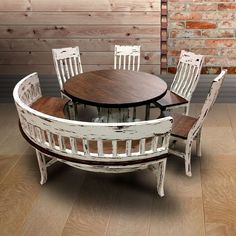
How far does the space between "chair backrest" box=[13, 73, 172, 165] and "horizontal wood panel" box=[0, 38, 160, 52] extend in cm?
179

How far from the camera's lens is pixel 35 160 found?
9.92 ft

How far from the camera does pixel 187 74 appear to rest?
3379mm

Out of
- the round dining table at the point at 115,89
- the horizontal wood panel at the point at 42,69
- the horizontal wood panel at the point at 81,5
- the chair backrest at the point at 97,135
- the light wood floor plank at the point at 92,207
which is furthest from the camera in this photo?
the horizontal wood panel at the point at 42,69

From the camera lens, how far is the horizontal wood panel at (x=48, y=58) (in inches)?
160

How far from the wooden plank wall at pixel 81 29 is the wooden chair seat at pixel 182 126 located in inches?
54.5

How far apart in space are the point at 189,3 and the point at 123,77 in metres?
1.33

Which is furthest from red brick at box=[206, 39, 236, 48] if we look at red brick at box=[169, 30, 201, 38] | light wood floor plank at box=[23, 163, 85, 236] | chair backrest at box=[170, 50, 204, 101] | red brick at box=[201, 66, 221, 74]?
light wood floor plank at box=[23, 163, 85, 236]

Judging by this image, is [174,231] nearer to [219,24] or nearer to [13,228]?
[13,228]

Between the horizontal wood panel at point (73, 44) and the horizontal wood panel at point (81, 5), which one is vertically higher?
the horizontal wood panel at point (81, 5)

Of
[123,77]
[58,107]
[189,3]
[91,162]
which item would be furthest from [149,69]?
[91,162]

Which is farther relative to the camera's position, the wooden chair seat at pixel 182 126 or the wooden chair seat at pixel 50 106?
the wooden chair seat at pixel 50 106

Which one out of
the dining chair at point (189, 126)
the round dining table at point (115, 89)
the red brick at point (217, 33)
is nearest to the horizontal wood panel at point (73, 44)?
the red brick at point (217, 33)

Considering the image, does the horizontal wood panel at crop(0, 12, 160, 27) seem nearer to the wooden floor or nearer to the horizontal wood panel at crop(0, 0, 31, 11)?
the horizontal wood panel at crop(0, 0, 31, 11)

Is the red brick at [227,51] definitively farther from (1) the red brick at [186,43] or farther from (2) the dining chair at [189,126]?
(2) the dining chair at [189,126]
